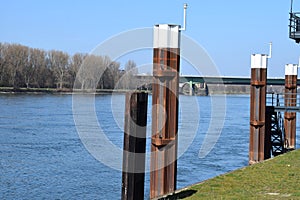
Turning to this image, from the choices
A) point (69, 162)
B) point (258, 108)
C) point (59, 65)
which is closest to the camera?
point (258, 108)

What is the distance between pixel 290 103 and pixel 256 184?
18.7 m

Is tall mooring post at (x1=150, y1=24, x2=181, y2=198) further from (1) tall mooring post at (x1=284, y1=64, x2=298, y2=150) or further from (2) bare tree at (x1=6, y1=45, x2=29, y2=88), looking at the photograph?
(2) bare tree at (x1=6, y1=45, x2=29, y2=88)

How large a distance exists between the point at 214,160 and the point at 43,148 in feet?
33.2

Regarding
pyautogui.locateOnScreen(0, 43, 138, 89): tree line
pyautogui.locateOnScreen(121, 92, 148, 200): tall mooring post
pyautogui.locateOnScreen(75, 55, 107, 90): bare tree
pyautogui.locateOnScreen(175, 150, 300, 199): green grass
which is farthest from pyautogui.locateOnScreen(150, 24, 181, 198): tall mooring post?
pyautogui.locateOnScreen(0, 43, 138, 89): tree line

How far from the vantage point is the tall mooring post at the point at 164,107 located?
1437cm

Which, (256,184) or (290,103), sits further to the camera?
(290,103)

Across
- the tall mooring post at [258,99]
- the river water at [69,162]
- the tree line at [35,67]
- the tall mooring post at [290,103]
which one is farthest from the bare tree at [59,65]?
the tall mooring post at [258,99]

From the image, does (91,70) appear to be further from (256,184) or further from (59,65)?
(59,65)

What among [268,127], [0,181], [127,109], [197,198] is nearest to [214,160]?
[268,127]

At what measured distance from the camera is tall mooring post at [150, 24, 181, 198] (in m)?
14.4

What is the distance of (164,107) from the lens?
14398mm

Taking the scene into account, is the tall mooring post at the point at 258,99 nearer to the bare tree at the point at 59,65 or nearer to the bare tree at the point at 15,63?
the bare tree at the point at 15,63

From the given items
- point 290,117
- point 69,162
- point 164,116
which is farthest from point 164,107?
point 290,117

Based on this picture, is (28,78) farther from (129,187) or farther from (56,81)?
(129,187)
